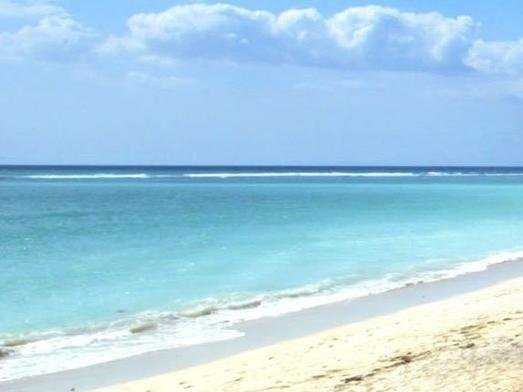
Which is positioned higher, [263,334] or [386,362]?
[386,362]

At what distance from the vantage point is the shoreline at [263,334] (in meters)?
8.40

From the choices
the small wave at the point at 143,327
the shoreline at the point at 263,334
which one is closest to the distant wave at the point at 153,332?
the small wave at the point at 143,327

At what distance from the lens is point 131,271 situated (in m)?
17.4

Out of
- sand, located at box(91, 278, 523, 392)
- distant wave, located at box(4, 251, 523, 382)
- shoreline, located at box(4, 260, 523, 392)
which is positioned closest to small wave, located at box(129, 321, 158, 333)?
distant wave, located at box(4, 251, 523, 382)

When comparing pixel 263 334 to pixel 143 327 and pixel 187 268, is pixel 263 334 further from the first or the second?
pixel 187 268

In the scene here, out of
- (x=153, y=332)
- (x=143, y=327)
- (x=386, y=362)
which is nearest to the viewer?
(x=386, y=362)

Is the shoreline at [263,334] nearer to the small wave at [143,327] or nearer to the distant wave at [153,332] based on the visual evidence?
the distant wave at [153,332]

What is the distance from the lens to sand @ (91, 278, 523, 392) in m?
6.74

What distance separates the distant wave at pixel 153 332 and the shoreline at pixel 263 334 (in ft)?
0.80

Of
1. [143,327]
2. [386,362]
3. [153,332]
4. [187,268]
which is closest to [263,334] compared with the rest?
[153,332]

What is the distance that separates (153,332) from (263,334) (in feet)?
4.72

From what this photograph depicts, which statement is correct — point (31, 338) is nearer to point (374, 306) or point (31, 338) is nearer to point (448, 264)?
point (374, 306)

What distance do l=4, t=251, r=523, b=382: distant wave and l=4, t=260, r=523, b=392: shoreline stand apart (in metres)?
0.24

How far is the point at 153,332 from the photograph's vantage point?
10.9 metres
